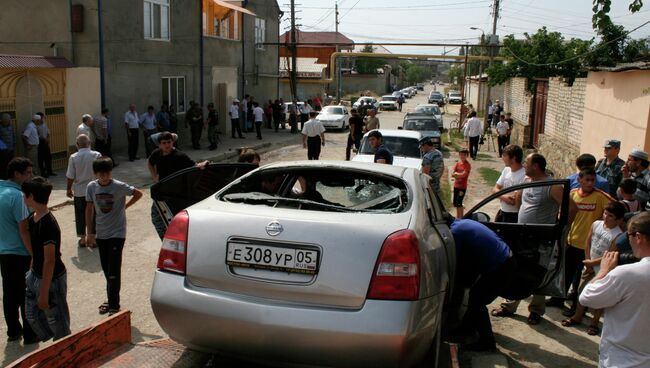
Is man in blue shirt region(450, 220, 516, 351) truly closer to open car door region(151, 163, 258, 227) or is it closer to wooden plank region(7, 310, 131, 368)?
open car door region(151, 163, 258, 227)

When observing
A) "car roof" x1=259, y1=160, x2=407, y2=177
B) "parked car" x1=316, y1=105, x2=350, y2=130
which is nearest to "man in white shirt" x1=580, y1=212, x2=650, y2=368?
"car roof" x1=259, y1=160, x2=407, y2=177

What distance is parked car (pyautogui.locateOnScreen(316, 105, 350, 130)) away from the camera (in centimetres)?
3225

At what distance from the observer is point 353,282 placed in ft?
10.9

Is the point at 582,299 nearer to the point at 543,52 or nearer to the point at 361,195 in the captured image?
the point at 361,195

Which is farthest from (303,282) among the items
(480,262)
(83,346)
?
(480,262)

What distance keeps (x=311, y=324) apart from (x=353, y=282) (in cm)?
33

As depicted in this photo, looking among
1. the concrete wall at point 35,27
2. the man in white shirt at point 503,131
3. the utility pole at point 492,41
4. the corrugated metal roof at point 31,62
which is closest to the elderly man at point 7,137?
the corrugated metal roof at point 31,62

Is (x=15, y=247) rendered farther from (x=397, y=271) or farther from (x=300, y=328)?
(x=397, y=271)

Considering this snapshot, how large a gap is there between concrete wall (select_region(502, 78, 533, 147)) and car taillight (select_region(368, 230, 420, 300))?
867 inches

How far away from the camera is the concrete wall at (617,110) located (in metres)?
10.1

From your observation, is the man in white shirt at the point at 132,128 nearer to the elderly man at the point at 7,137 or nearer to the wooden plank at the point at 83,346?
the elderly man at the point at 7,137

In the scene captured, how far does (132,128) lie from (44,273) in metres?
13.9

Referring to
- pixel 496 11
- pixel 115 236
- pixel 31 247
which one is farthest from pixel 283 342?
pixel 496 11

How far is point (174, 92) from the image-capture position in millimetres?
22266
